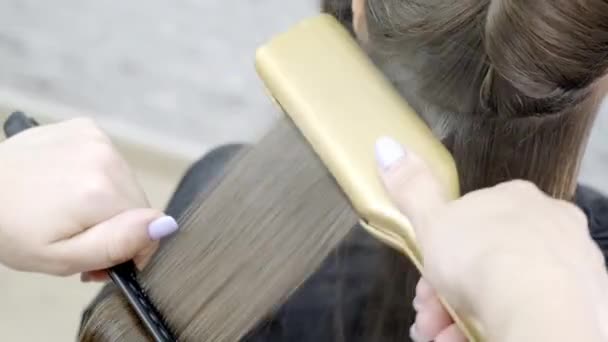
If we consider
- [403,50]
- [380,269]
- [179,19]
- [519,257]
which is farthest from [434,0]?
[179,19]

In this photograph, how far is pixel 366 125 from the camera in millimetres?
556

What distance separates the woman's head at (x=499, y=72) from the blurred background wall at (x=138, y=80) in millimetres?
808

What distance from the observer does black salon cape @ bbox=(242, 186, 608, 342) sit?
742mm

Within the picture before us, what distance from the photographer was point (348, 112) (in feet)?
1.85

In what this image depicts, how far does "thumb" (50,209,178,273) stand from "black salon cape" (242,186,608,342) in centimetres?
15

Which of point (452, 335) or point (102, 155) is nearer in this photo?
point (452, 335)

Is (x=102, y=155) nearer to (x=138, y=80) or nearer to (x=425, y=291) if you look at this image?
(x=425, y=291)

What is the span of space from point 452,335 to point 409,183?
0.32ft

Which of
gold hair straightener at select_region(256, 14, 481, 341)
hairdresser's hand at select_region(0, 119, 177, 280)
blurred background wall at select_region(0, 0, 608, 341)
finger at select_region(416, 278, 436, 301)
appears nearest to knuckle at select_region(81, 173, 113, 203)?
hairdresser's hand at select_region(0, 119, 177, 280)

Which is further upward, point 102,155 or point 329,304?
point 102,155

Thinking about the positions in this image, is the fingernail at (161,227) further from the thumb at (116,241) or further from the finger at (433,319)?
the finger at (433,319)

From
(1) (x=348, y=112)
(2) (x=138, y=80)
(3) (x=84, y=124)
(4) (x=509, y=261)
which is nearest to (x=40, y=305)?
(2) (x=138, y=80)

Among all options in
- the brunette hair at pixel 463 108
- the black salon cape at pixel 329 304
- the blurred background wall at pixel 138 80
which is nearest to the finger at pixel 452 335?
the brunette hair at pixel 463 108

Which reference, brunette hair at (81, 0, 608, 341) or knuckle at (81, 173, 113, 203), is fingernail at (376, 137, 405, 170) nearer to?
brunette hair at (81, 0, 608, 341)
